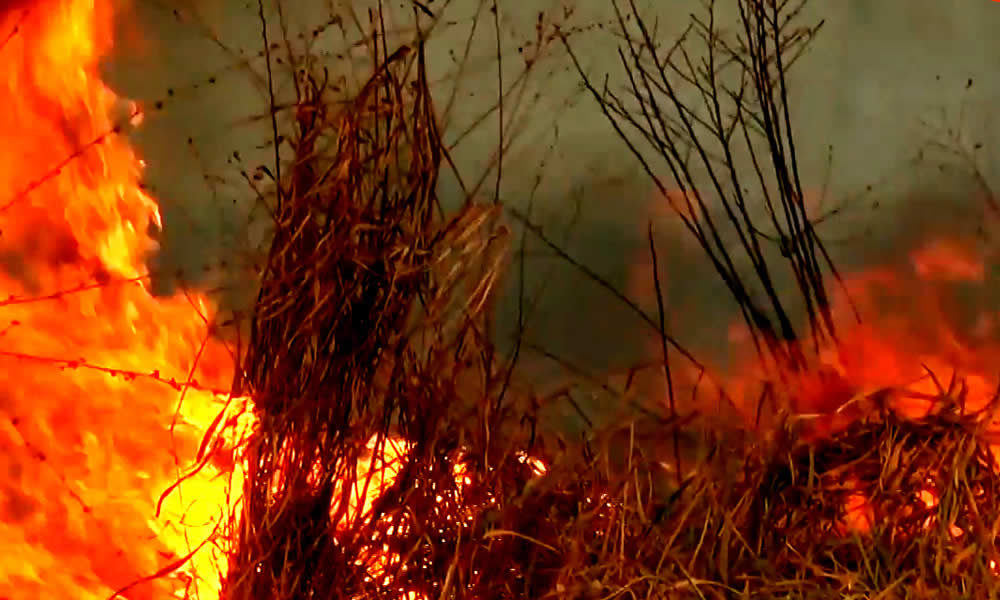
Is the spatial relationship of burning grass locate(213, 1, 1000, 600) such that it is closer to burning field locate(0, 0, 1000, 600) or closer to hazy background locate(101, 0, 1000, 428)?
burning field locate(0, 0, 1000, 600)

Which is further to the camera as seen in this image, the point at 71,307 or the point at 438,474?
the point at 71,307

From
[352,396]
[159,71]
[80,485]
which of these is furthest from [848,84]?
[80,485]

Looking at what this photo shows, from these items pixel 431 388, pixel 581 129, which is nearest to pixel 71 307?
pixel 431 388

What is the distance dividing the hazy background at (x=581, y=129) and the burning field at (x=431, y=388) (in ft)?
0.07

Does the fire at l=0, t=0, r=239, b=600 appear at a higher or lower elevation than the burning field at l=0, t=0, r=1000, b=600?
higher

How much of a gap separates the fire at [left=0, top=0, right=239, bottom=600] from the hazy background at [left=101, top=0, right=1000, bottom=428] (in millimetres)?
40

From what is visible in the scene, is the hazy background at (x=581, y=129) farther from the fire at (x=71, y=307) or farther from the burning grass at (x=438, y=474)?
the burning grass at (x=438, y=474)

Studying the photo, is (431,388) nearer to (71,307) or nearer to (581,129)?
(581,129)

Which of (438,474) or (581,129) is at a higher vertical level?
(581,129)

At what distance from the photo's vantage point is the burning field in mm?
815

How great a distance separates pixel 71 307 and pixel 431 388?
1.43 ft

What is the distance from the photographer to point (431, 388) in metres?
0.86

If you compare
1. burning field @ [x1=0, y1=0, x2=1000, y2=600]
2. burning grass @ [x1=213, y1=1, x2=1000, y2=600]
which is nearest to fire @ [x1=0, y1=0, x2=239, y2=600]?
burning field @ [x1=0, y1=0, x2=1000, y2=600]

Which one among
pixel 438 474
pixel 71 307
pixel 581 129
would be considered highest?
pixel 71 307
